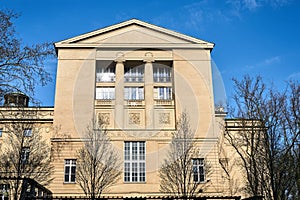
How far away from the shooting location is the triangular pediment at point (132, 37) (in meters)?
A: 32.0

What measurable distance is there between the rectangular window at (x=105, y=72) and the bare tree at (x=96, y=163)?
5422mm

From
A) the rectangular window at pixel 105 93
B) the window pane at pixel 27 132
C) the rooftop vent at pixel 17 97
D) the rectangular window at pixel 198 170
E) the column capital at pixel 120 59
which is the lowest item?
the rectangular window at pixel 198 170

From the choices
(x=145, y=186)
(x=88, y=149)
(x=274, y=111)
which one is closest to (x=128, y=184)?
(x=145, y=186)

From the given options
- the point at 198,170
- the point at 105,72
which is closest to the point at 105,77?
the point at 105,72

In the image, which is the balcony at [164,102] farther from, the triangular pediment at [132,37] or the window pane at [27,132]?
the window pane at [27,132]

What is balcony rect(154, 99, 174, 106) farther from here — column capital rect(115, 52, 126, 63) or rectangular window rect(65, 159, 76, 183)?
rectangular window rect(65, 159, 76, 183)

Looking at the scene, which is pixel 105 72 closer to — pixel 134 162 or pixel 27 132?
pixel 27 132

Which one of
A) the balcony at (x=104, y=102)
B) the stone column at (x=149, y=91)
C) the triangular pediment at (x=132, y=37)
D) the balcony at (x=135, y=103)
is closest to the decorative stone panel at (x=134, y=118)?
the stone column at (x=149, y=91)

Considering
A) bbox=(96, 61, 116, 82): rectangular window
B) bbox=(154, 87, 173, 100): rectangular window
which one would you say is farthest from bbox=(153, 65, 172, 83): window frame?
bbox=(96, 61, 116, 82): rectangular window

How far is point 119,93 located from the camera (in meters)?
31.0

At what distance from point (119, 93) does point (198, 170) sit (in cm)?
968

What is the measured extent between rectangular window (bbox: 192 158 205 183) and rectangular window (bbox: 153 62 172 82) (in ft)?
27.0

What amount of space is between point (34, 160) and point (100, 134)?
20.9ft

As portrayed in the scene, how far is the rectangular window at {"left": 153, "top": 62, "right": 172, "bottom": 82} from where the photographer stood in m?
32.6
